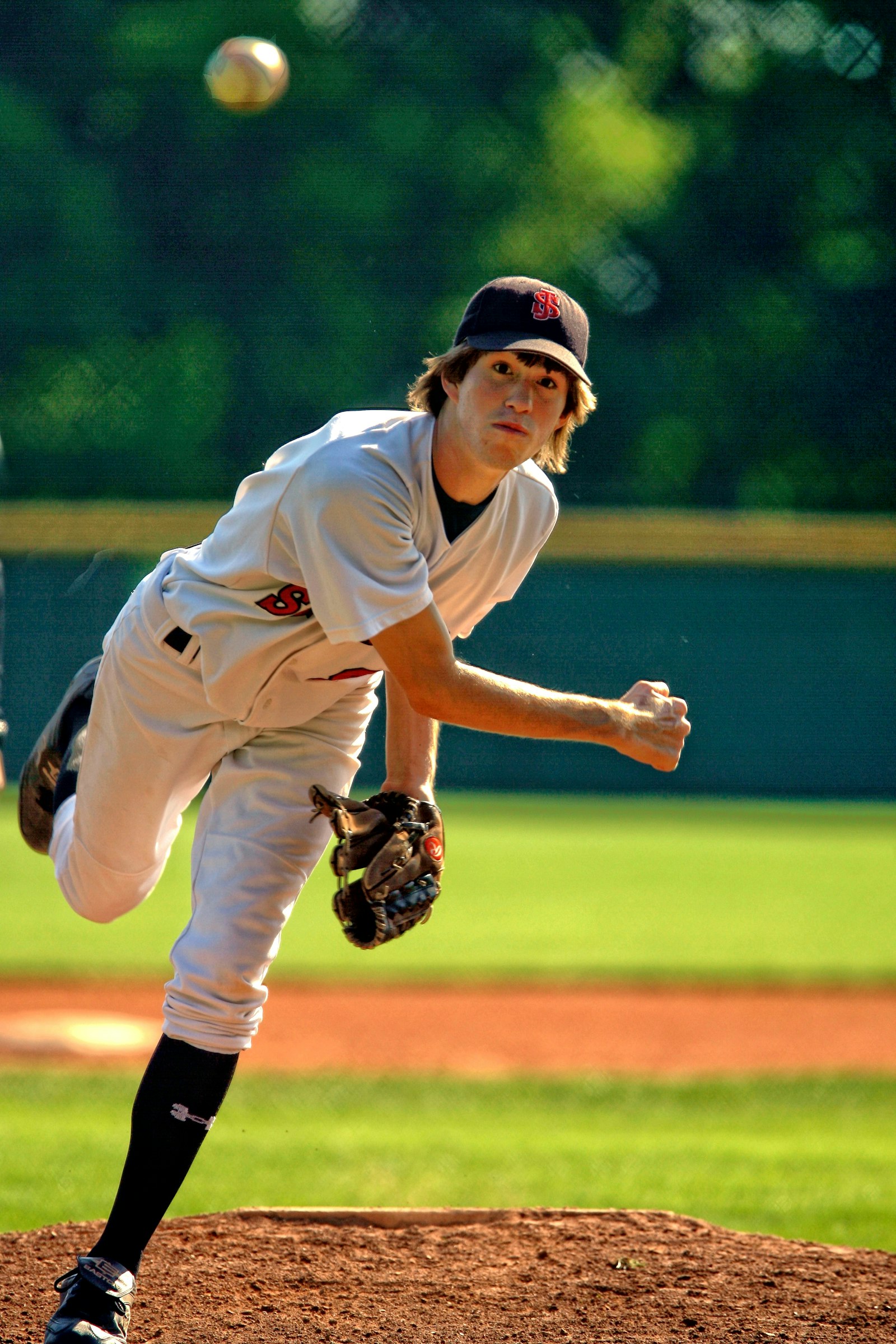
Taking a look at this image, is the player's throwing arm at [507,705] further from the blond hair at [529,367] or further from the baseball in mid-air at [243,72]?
the baseball in mid-air at [243,72]

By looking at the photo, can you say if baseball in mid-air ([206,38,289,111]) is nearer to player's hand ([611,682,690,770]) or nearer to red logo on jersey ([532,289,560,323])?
red logo on jersey ([532,289,560,323])

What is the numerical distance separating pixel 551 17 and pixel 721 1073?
19.1 ft

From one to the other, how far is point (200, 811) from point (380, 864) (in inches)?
11.3

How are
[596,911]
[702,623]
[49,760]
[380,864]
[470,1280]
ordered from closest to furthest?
[380,864], [470,1280], [49,760], [702,623], [596,911]

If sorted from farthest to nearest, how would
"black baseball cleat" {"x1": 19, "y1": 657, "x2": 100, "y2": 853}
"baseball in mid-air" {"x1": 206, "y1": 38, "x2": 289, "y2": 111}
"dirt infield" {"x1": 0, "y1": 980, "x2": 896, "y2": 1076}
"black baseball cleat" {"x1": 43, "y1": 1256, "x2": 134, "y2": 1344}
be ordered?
"dirt infield" {"x1": 0, "y1": 980, "x2": 896, "y2": 1076}
"baseball in mid-air" {"x1": 206, "y1": 38, "x2": 289, "y2": 111}
"black baseball cleat" {"x1": 19, "y1": 657, "x2": 100, "y2": 853}
"black baseball cleat" {"x1": 43, "y1": 1256, "x2": 134, "y2": 1344}

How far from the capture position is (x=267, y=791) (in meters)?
2.18

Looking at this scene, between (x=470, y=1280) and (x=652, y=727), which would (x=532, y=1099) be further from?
(x=652, y=727)

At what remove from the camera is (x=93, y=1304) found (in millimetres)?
1889

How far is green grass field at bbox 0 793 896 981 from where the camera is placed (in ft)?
22.9

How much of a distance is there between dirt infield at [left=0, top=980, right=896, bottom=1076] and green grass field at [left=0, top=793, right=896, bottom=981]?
0.29m

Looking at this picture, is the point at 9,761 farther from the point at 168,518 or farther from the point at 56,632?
the point at 168,518

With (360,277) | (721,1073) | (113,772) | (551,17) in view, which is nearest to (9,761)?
(360,277)

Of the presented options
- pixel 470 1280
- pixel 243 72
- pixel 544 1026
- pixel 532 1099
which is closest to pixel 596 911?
pixel 544 1026

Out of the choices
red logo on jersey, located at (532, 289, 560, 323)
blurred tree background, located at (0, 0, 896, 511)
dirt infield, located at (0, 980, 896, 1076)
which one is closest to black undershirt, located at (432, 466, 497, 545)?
red logo on jersey, located at (532, 289, 560, 323)
